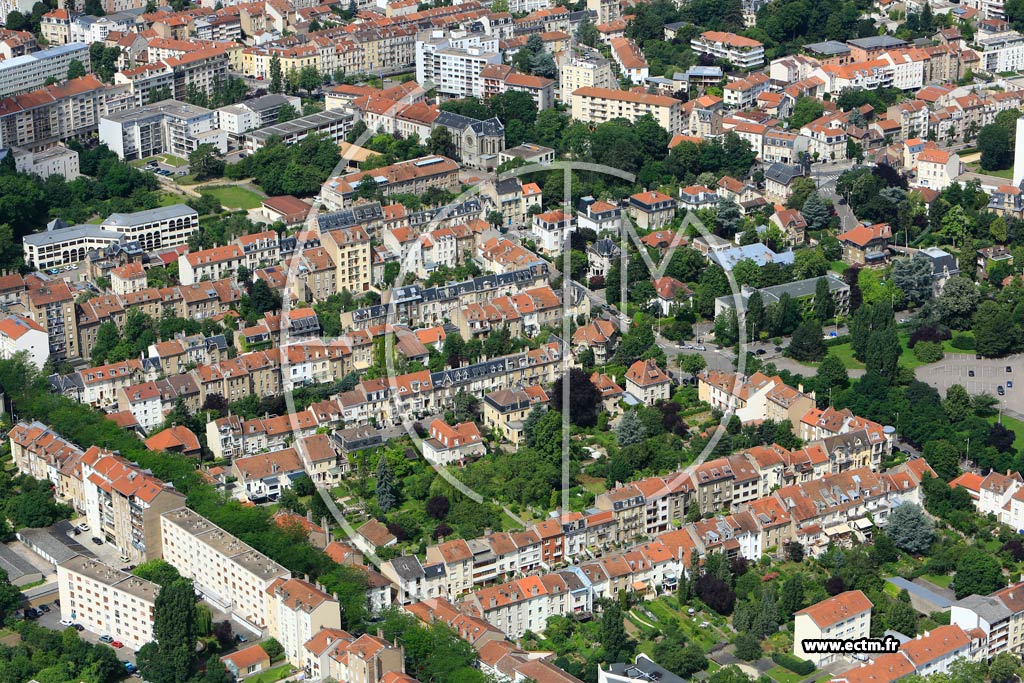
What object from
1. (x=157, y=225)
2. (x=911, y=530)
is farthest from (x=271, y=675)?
(x=157, y=225)

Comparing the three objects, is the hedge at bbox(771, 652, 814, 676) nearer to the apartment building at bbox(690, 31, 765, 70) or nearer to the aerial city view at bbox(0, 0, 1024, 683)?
the aerial city view at bbox(0, 0, 1024, 683)

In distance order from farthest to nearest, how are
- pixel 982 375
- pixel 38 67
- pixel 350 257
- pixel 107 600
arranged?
pixel 38 67, pixel 350 257, pixel 982 375, pixel 107 600

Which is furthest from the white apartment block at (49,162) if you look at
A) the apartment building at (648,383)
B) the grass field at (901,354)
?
the grass field at (901,354)

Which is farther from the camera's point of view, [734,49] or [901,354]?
[734,49]

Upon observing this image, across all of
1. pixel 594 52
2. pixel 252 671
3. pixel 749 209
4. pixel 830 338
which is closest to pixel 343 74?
pixel 594 52

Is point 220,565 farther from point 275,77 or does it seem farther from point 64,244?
point 275,77
